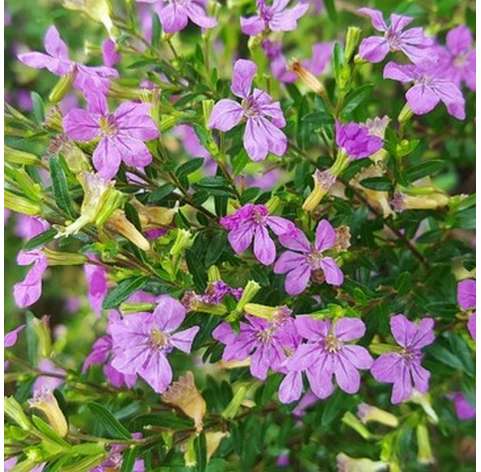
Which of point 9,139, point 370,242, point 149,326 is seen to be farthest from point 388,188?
point 9,139

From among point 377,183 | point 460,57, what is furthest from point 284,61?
point 377,183

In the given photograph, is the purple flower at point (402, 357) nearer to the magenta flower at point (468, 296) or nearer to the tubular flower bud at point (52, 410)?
the magenta flower at point (468, 296)

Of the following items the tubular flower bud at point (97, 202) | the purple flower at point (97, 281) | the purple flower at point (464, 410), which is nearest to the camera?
the tubular flower bud at point (97, 202)

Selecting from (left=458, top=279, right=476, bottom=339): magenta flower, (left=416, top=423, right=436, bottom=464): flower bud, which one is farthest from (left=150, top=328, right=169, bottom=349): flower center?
(left=416, top=423, right=436, bottom=464): flower bud

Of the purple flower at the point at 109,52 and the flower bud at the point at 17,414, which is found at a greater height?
the purple flower at the point at 109,52

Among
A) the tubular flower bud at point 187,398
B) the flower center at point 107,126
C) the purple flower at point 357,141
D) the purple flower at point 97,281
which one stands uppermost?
the flower center at point 107,126

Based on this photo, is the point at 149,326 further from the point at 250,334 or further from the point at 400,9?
the point at 400,9

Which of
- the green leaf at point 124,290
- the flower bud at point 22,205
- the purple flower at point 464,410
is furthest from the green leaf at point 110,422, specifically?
the purple flower at point 464,410

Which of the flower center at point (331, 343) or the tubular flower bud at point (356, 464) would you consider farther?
the tubular flower bud at point (356, 464)
